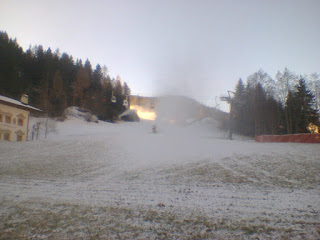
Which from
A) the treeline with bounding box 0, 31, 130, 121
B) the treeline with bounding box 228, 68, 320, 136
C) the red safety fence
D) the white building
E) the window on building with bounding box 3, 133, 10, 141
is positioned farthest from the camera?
the treeline with bounding box 0, 31, 130, 121

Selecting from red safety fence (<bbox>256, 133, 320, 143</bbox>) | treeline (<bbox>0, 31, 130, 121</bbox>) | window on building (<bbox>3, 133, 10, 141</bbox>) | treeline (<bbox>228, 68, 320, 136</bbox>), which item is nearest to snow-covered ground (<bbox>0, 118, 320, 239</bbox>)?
red safety fence (<bbox>256, 133, 320, 143</bbox>)

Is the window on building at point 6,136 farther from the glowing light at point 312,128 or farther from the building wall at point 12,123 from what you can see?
the glowing light at point 312,128

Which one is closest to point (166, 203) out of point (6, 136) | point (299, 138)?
point (299, 138)

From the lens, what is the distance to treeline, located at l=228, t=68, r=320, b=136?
120ft

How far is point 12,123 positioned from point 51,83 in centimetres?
3575

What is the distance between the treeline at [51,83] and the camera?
153 ft

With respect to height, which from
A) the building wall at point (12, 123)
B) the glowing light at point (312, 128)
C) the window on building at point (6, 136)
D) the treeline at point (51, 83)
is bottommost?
the window on building at point (6, 136)

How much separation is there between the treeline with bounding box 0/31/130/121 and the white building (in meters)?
17.8

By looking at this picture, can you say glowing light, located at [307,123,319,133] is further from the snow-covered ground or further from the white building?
the white building

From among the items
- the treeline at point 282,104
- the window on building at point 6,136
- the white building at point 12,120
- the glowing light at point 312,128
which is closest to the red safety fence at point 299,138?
the treeline at point 282,104

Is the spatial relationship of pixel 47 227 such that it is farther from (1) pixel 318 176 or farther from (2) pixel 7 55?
(2) pixel 7 55

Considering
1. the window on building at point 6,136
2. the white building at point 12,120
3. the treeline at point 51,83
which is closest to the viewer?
the white building at point 12,120

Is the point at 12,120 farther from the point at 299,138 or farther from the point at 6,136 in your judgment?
the point at 299,138

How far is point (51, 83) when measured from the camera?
56.8 meters
